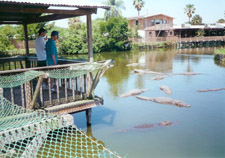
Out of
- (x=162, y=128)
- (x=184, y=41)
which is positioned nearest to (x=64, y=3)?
(x=162, y=128)

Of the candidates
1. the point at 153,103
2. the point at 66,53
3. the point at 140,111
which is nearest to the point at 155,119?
the point at 140,111

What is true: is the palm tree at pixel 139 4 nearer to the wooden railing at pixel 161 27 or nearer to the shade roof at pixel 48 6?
the wooden railing at pixel 161 27

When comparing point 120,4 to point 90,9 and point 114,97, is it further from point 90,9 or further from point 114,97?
point 90,9

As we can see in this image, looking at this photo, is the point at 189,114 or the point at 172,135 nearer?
the point at 172,135

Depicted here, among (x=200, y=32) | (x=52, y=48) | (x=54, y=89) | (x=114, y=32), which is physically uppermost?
(x=200, y=32)

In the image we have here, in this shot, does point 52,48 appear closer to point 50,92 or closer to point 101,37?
point 50,92

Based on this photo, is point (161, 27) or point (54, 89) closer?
point (54, 89)

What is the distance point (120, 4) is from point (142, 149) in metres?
49.9

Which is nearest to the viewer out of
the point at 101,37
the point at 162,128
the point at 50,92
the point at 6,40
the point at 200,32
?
the point at 50,92

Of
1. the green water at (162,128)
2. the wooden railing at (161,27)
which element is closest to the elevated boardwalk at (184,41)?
the wooden railing at (161,27)

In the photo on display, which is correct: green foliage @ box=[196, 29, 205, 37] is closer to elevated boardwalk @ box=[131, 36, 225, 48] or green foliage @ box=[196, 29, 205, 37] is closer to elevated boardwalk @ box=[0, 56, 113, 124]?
elevated boardwalk @ box=[131, 36, 225, 48]

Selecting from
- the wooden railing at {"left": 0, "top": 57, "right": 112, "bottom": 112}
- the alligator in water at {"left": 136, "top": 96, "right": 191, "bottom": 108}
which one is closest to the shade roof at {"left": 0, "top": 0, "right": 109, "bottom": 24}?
the wooden railing at {"left": 0, "top": 57, "right": 112, "bottom": 112}

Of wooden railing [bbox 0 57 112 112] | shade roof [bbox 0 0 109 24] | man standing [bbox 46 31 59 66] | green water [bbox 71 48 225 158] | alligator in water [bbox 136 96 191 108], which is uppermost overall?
shade roof [bbox 0 0 109 24]

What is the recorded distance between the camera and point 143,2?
62.5 meters
